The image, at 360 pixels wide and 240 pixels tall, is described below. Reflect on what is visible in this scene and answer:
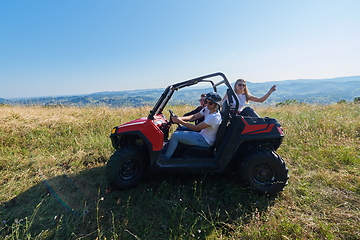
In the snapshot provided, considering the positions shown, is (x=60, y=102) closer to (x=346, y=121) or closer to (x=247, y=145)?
(x=247, y=145)

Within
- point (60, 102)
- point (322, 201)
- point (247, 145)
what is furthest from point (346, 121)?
point (60, 102)

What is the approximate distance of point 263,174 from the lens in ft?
9.48

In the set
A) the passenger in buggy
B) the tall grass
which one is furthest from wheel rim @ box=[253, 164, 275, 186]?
the passenger in buggy

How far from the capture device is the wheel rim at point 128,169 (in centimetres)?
297

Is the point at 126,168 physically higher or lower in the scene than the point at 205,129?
lower

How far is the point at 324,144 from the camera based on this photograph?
453 centimetres

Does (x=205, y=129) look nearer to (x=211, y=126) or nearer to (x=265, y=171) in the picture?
(x=211, y=126)

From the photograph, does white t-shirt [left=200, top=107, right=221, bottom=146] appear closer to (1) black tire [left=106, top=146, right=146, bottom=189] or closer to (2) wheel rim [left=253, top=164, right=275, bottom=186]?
(2) wheel rim [left=253, top=164, right=275, bottom=186]

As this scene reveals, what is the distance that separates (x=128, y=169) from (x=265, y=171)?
2.25 m

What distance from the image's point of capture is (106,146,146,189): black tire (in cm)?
283

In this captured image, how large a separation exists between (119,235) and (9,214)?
173cm

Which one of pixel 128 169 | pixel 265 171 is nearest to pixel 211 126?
pixel 265 171

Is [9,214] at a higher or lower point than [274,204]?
higher

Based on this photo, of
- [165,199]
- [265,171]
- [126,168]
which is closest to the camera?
[165,199]
